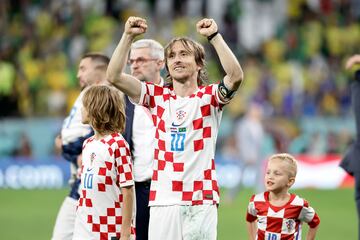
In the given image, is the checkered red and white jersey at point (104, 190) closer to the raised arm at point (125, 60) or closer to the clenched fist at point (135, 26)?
the raised arm at point (125, 60)

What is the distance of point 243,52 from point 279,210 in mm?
21121

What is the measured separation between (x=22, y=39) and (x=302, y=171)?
8.34 meters

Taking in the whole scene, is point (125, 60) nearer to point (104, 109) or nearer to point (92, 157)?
point (104, 109)

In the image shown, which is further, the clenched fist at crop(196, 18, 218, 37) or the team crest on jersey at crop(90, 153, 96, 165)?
the team crest on jersey at crop(90, 153, 96, 165)


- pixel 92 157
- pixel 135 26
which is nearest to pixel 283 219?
pixel 92 157

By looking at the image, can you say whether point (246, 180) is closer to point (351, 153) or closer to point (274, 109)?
point (274, 109)

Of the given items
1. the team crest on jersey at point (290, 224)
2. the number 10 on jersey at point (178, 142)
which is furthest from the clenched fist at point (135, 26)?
the team crest on jersey at point (290, 224)

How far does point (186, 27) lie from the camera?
95.0 feet

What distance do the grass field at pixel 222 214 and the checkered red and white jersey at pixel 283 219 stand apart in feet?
20.5

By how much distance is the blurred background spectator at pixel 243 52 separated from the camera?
83.9 feet

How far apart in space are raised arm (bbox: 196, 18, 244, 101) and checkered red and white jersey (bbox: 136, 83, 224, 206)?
7.9 inches

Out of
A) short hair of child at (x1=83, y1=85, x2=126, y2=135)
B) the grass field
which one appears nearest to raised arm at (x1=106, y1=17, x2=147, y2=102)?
short hair of child at (x1=83, y1=85, x2=126, y2=135)

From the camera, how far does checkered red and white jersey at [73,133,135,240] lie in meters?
7.36

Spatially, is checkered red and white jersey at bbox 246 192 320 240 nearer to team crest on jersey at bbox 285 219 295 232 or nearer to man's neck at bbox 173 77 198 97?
team crest on jersey at bbox 285 219 295 232
